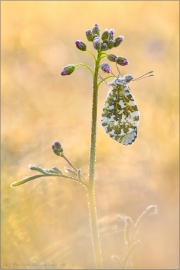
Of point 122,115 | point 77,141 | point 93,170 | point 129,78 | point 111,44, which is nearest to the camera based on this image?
point 93,170

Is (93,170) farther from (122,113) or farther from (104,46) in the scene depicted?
(104,46)

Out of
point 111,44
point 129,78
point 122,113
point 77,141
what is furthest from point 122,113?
point 77,141

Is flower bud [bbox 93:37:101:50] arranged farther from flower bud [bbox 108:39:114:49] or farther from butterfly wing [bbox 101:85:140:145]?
butterfly wing [bbox 101:85:140:145]

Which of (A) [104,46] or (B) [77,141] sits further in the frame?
(B) [77,141]

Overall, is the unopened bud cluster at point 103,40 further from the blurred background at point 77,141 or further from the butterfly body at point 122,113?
the blurred background at point 77,141

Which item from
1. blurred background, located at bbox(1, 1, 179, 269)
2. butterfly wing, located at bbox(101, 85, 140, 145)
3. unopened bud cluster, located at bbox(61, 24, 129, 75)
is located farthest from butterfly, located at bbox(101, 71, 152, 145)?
blurred background, located at bbox(1, 1, 179, 269)

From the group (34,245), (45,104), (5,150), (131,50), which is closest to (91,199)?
(34,245)
